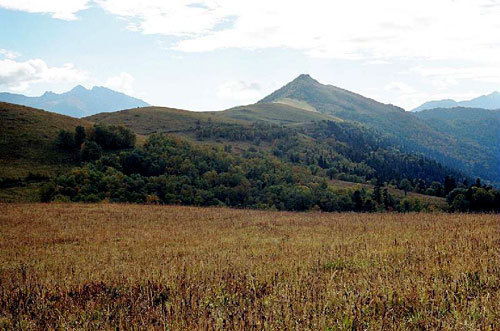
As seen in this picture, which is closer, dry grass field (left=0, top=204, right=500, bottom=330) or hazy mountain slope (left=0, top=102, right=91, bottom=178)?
dry grass field (left=0, top=204, right=500, bottom=330)

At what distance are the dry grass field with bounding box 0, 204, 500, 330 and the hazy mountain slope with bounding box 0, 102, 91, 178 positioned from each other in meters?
67.3

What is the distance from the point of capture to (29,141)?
8356 cm

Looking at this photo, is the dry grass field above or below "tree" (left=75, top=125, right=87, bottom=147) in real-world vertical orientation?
below

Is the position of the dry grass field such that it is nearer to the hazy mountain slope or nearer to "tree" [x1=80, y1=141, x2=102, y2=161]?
the hazy mountain slope

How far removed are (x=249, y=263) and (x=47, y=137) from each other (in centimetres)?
9446

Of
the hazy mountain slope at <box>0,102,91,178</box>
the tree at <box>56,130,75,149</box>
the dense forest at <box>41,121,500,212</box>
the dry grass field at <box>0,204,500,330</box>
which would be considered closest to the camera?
the dry grass field at <box>0,204,500,330</box>

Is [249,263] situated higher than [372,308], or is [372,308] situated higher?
[372,308]

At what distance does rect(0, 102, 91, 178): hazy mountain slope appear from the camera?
240ft

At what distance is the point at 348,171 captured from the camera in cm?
16575

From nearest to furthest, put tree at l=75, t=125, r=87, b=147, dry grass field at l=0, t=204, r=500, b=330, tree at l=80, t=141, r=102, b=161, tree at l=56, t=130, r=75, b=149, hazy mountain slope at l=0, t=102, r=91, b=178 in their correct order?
dry grass field at l=0, t=204, r=500, b=330
hazy mountain slope at l=0, t=102, r=91, b=178
tree at l=80, t=141, r=102, b=161
tree at l=56, t=130, r=75, b=149
tree at l=75, t=125, r=87, b=147

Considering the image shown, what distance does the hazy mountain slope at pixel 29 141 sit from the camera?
73250 mm

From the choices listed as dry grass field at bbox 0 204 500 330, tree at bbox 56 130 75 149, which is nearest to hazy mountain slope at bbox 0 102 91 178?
tree at bbox 56 130 75 149

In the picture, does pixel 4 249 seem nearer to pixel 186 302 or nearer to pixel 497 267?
pixel 186 302

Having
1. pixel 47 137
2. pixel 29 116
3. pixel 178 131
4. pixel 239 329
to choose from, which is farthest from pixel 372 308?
pixel 178 131
